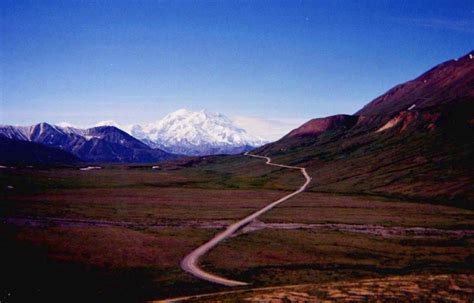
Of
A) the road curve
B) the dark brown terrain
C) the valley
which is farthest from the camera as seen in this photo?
the valley

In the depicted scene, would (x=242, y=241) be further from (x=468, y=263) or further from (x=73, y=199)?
(x=73, y=199)

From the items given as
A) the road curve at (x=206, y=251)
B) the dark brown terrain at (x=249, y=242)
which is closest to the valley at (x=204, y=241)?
the dark brown terrain at (x=249, y=242)

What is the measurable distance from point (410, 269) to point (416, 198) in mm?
86922

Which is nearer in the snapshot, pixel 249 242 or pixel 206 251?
pixel 206 251

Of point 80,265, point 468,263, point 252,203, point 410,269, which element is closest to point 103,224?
point 80,265

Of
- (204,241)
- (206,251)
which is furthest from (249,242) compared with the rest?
(206,251)

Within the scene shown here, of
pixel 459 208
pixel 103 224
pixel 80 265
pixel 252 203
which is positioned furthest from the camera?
pixel 252 203

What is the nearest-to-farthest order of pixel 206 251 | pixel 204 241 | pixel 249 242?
1. pixel 206 251
2. pixel 204 241
3. pixel 249 242

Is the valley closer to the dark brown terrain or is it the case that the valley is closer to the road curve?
the dark brown terrain

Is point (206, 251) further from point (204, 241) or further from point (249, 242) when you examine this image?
point (249, 242)

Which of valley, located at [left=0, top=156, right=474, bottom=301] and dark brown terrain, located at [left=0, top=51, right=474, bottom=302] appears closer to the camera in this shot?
dark brown terrain, located at [left=0, top=51, right=474, bottom=302]

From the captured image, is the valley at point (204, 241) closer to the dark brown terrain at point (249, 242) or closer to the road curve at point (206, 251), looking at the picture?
the dark brown terrain at point (249, 242)

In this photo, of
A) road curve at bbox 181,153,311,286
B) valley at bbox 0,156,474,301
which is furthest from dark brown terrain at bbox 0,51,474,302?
road curve at bbox 181,153,311,286

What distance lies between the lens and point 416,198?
429 ft
